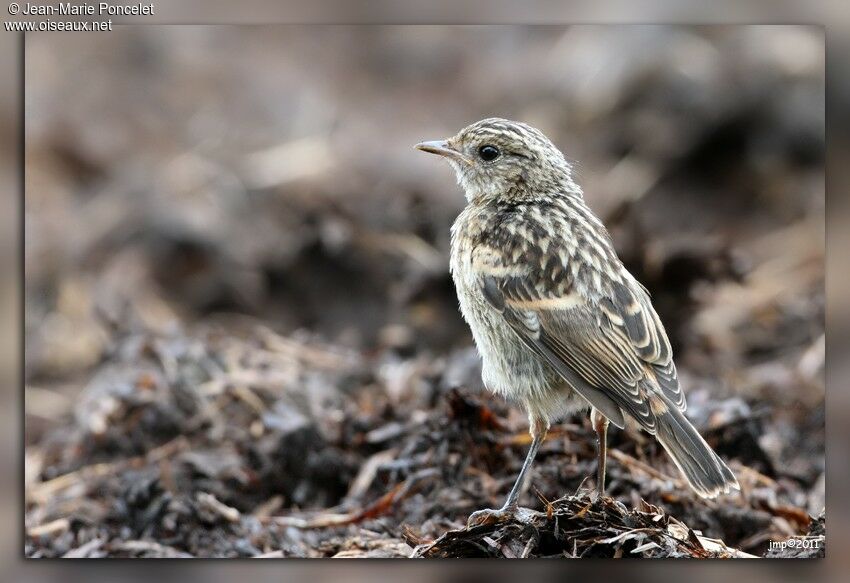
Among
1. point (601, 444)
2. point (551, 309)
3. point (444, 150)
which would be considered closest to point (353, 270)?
point (444, 150)

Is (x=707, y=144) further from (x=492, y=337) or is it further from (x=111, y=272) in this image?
(x=111, y=272)

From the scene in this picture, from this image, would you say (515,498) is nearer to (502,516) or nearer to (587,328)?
(502,516)

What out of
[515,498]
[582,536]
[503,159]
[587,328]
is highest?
[503,159]

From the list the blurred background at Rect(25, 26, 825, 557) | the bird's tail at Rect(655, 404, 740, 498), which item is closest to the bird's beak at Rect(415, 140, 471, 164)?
the blurred background at Rect(25, 26, 825, 557)

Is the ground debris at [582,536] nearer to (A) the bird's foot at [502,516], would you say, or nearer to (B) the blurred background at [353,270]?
(A) the bird's foot at [502,516]

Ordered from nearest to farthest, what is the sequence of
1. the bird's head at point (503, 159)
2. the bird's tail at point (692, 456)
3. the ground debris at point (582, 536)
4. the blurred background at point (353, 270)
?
the bird's tail at point (692, 456) → the ground debris at point (582, 536) → the bird's head at point (503, 159) → the blurred background at point (353, 270)

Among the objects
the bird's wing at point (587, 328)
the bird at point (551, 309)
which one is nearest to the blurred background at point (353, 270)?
the bird at point (551, 309)
